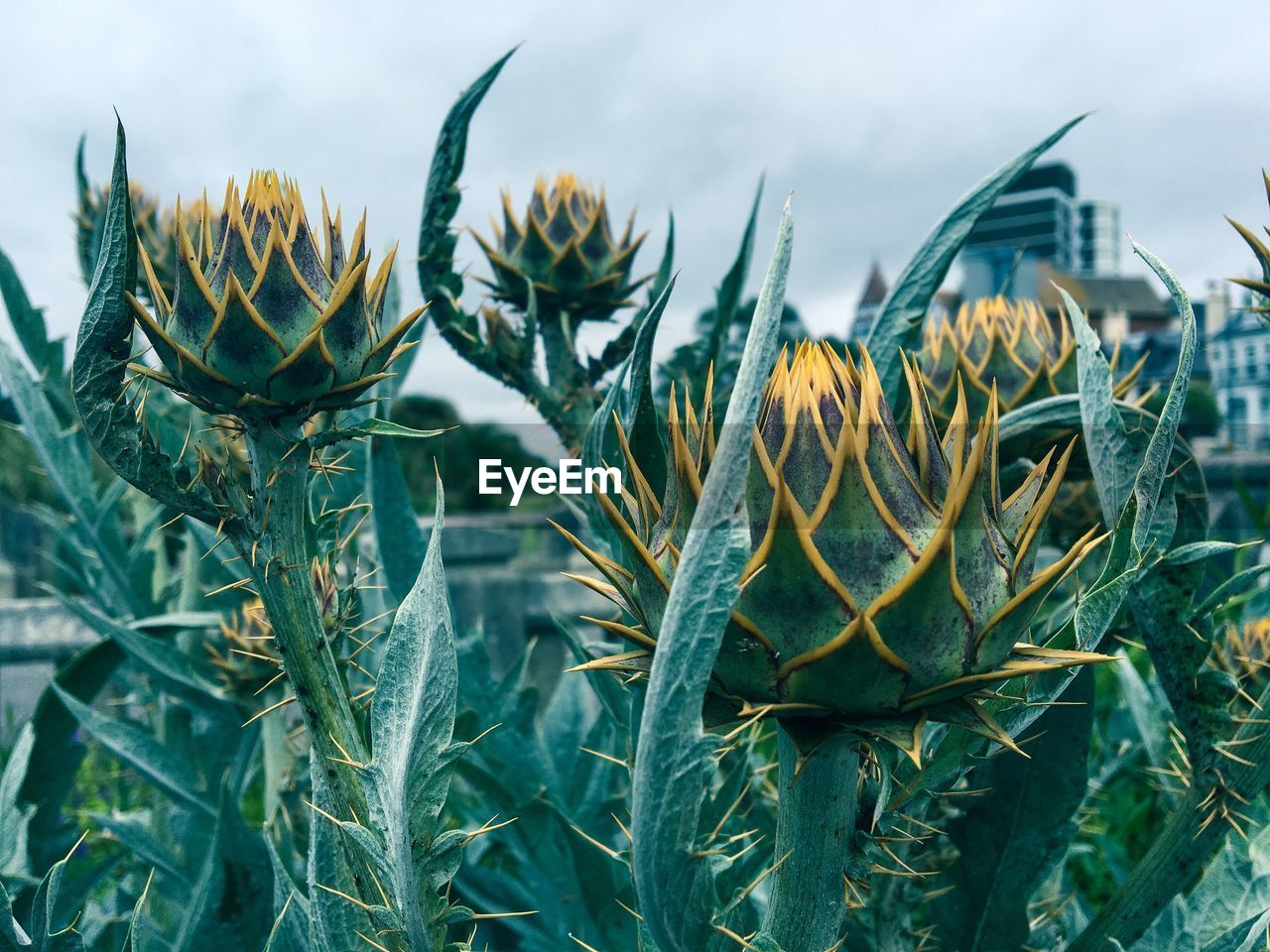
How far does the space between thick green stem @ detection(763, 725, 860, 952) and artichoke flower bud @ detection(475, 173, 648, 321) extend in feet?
5.11

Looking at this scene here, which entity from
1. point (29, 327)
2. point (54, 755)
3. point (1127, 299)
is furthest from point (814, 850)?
point (1127, 299)

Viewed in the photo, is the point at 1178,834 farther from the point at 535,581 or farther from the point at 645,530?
the point at 535,581

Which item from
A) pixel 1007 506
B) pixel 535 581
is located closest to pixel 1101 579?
pixel 1007 506

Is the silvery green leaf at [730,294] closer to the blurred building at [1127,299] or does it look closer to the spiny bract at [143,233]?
the spiny bract at [143,233]

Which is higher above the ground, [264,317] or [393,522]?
[264,317]

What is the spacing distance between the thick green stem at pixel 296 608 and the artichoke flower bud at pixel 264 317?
0.23 ft

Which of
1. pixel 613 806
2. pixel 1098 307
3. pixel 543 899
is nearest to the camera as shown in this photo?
pixel 543 899

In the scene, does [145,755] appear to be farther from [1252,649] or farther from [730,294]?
[1252,649]

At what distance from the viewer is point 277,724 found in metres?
2.30

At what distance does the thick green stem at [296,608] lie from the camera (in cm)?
116

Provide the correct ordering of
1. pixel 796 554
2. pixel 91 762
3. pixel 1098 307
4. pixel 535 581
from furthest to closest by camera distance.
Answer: pixel 1098 307, pixel 535 581, pixel 91 762, pixel 796 554

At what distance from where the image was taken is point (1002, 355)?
6.74 ft

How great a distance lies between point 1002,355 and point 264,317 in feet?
4.74

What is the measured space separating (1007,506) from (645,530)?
13.7 inches
